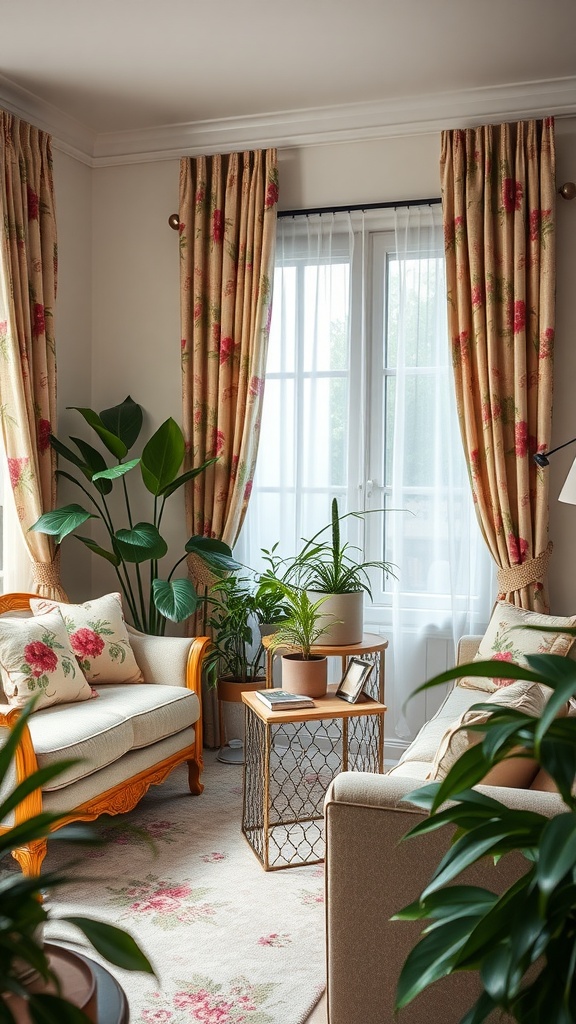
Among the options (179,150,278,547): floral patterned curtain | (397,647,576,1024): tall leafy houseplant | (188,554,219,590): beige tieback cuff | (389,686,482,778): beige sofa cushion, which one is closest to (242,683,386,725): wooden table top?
(389,686,482,778): beige sofa cushion

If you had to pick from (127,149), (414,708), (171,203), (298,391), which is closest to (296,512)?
(298,391)

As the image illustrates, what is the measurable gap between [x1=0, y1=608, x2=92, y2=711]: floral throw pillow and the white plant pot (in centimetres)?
93

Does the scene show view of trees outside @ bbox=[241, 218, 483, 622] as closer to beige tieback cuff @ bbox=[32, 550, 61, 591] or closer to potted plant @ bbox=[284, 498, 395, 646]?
potted plant @ bbox=[284, 498, 395, 646]

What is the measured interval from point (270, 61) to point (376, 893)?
3.18 meters

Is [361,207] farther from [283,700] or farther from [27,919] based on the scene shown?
[27,919]

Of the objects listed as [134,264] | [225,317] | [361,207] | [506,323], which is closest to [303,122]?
[361,207]

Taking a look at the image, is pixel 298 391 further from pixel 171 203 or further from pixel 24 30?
pixel 24 30

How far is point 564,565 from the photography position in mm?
4035

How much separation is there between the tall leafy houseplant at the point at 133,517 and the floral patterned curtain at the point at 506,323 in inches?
48.0

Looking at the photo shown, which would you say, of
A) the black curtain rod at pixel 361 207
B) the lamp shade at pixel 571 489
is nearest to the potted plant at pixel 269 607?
the lamp shade at pixel 571 489

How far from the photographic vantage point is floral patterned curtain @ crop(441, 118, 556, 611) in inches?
155

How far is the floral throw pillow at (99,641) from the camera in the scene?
12.1 feet

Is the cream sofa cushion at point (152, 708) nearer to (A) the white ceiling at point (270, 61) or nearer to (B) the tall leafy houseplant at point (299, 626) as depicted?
(B) the tall leafy houseplant at point (299, 626)

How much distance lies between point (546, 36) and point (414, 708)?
2.85m
